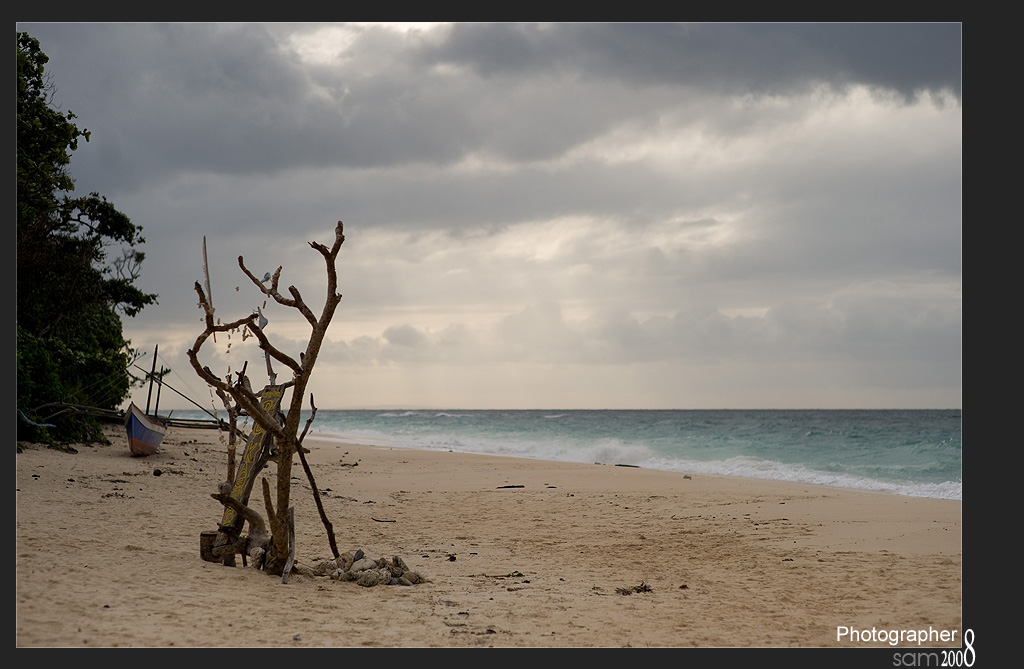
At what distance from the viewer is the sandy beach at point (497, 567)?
5730 millimetres

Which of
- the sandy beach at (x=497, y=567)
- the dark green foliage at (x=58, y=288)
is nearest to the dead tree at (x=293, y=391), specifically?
the sandy beach at (x=497, y=567)

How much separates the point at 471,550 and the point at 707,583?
314cm

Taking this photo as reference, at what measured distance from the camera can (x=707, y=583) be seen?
770cm

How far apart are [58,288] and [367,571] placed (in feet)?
50.9

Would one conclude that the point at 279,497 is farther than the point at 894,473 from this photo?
No

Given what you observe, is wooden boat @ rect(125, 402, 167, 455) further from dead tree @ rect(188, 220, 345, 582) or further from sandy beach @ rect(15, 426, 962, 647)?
dead tree @ rect(188, 220, 345, 582)

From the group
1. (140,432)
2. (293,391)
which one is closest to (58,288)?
(140,432)

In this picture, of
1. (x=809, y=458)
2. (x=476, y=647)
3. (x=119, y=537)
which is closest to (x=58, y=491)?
(x=119, y=537)

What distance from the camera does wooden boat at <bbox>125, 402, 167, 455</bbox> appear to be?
15.0 meters

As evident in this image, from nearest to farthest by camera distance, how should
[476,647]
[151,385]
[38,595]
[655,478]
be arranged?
1. [476,647]
2. [38,595]
3. [655,478]
4. [151,385]

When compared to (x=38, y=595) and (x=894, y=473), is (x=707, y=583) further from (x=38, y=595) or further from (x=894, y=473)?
(x=894, y=473)

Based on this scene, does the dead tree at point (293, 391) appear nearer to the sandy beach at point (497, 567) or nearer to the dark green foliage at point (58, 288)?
the sandy beach at point (497, 567)

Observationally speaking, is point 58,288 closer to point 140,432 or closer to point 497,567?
point 140,432

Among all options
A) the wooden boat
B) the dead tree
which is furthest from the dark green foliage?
the dead tree
